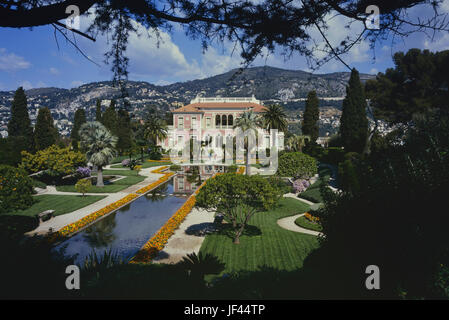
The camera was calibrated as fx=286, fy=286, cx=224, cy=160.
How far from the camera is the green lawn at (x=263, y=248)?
1007cm

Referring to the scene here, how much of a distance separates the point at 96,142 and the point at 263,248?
17.3m

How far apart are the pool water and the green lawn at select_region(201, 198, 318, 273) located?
3.10 m

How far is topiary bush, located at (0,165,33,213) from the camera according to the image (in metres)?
13.1

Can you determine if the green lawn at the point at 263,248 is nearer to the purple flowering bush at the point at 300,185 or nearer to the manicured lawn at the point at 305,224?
the manicured lawn at the point at 305,224

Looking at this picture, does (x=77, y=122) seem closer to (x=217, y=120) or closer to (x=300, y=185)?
(x=217, y=120)

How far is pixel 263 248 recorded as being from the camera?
11602 millimetres

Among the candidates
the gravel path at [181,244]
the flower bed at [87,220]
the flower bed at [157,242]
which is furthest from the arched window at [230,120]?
the gravel path at [181,244]

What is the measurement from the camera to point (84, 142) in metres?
23.0

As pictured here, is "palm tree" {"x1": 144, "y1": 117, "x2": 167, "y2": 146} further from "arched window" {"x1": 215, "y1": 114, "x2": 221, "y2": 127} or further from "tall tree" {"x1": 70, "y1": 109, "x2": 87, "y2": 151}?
"tall tree" {"x1": 70, "y1": 109, "x2": 87, "y2": 151}

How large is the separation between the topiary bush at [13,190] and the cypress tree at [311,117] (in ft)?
115

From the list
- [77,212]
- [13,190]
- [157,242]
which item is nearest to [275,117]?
[77,212]
